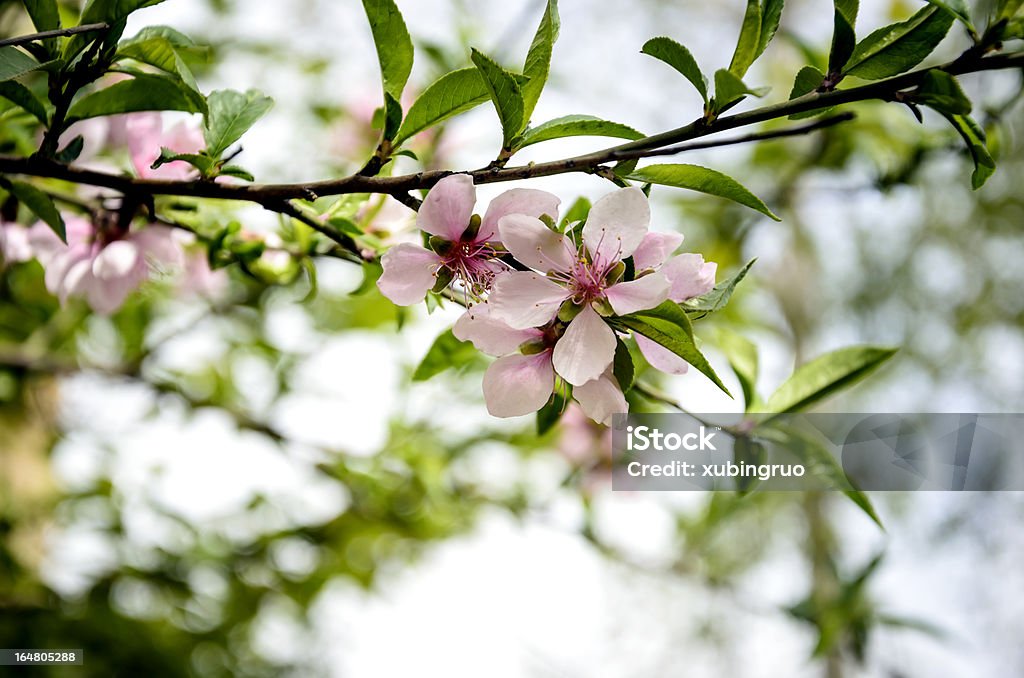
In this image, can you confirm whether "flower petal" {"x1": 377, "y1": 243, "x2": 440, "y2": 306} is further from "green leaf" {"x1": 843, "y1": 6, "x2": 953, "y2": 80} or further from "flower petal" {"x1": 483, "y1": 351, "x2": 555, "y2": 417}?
"green leaf" {"x1": 843, "y1": 6, "x2": 953, "y2": 80}

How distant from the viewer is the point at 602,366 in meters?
0.33

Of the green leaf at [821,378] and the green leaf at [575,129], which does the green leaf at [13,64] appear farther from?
the green leaf at [821,378]

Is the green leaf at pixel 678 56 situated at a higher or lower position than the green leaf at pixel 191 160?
higher

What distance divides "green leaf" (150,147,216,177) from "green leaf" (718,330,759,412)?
343 millimetres

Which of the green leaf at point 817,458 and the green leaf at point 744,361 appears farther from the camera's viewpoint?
the green leaf at point 744,361

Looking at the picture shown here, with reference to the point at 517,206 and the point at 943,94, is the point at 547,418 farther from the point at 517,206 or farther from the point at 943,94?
the point at 943,94

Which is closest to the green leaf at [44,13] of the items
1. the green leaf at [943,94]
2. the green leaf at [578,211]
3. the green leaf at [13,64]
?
the green leaf at [13,64]

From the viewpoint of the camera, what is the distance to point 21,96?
0.36 meters

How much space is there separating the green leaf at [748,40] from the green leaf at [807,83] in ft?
0.09

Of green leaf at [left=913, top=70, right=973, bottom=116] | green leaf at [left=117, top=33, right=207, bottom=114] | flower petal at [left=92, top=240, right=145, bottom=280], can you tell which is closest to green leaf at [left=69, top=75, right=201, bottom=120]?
green leaf at [left=117, top=33, right=207, bottom=114]

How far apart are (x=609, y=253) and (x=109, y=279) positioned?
34 centimetres

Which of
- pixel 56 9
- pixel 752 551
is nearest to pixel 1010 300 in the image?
pixel 752 551

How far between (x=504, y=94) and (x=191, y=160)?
14cm

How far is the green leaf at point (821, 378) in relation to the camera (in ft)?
1.64
